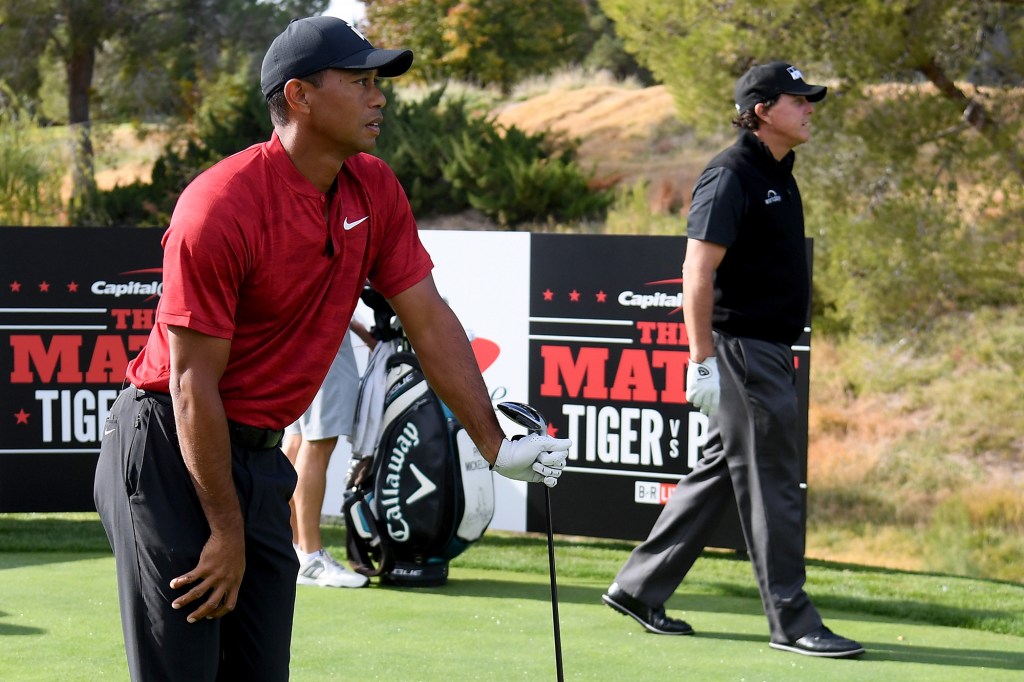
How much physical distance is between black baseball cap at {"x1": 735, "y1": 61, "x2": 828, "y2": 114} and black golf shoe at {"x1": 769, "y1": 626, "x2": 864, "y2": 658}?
192 centimetres

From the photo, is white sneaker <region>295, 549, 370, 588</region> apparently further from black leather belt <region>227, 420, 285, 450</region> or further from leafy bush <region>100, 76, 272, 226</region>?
leafy bush <region>100, 76, 272, 226</region>

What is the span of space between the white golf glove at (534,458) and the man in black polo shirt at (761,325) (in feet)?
6.32

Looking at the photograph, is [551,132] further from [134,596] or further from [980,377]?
[134,596]

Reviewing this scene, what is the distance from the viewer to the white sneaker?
603 centimetres

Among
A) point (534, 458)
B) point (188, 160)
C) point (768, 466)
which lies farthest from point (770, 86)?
point (188, 160)

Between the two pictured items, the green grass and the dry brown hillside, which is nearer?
the green grass

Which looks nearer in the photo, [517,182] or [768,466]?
[768,466]

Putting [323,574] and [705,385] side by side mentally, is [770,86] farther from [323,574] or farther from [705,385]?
[323,574]

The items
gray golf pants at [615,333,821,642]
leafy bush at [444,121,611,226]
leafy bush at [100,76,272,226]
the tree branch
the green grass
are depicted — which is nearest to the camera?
the green grass

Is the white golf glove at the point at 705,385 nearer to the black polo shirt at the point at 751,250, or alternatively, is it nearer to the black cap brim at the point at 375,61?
the black polo shirt at the point at 751,250

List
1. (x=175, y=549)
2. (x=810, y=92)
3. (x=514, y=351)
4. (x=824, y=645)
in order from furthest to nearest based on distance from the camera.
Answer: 1. (x=514, y=351)
2. (x=810, y=92)
3. (x=824, y=645)
4. (x=175, y=549)

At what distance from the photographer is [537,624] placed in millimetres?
5445

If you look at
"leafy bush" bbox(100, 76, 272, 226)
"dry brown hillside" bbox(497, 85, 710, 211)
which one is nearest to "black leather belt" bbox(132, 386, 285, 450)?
"dry brown hillside" bbox(497, 85, 710, 211)

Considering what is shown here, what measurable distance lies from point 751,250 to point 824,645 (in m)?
1.41
